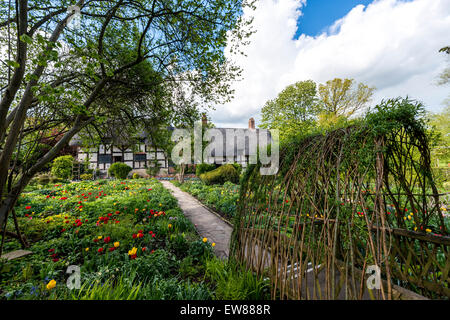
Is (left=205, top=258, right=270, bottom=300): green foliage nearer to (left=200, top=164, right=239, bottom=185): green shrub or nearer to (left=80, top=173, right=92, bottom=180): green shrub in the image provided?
(left=200, top=164, right=239, bottom=185): green shrub

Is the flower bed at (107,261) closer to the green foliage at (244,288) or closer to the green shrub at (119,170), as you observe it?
the green foliage at (244,288)

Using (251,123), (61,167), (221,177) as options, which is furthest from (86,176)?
(251,123)

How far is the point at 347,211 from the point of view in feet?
4.03

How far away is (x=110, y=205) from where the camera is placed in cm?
468

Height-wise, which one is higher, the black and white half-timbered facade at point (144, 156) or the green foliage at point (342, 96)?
the green foliage at point (342, 96)

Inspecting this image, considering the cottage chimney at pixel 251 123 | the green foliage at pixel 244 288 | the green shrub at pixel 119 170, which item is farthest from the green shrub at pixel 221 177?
the cottage chimney at pixel 251 123

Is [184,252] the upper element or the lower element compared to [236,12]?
lower

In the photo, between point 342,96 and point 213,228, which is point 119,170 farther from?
point 342,96

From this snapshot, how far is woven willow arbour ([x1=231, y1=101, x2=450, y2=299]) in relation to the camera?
117 cm

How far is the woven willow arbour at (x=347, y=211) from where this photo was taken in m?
1.17

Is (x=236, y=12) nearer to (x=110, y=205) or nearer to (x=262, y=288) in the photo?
(x=262, y=288)
